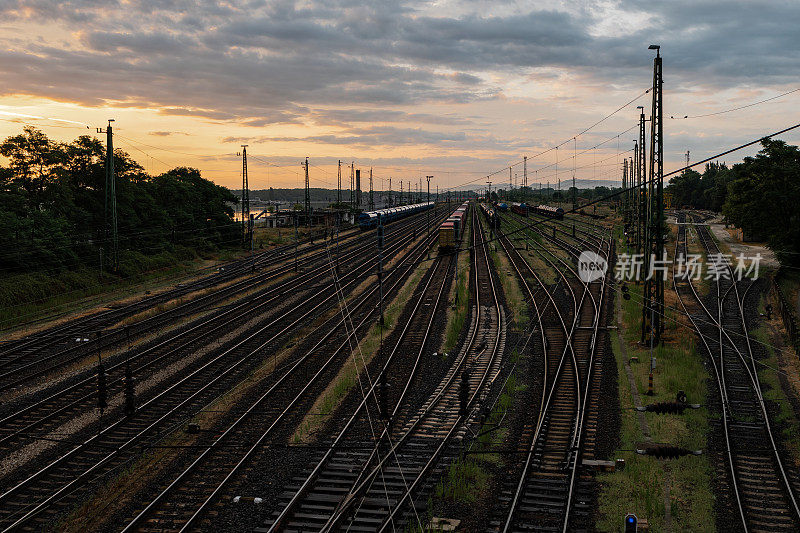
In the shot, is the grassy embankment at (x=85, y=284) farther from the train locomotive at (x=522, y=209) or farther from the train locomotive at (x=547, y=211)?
the train locomotive at (x=522, y=209)

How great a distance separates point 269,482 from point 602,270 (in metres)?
35.4

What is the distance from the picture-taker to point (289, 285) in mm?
40969

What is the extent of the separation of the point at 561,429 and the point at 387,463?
518 centimetres

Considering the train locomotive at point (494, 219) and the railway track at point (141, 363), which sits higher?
the train locomotive at point (494, 219)

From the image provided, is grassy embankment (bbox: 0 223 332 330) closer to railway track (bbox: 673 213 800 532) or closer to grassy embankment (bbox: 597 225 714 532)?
grassy embankment (bbox: 597 225 714 532)

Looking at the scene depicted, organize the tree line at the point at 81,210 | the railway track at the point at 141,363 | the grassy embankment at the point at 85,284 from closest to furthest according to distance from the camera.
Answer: the railway track at the point at 141,363, the grassy embankment at the point at 85,284, the tree line at the point at 81,210

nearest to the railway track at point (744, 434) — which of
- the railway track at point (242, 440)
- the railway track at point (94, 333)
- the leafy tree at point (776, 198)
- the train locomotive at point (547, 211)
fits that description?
the railway track at point (242, 440)

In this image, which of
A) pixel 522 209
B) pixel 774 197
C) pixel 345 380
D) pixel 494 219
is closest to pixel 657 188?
pixel 345 380

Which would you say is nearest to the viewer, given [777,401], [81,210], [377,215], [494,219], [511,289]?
[777,401]

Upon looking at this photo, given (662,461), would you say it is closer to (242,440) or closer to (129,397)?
(242,440)

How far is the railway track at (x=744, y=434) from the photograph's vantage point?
12.2m

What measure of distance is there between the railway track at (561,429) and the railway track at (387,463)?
198 cm

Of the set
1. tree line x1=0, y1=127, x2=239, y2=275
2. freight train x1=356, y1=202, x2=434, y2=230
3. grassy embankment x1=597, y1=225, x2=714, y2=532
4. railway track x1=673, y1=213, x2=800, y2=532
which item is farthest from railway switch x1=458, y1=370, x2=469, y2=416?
freight train x1=356, y1=202, x2=434, y2=230

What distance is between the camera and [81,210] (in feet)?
145
